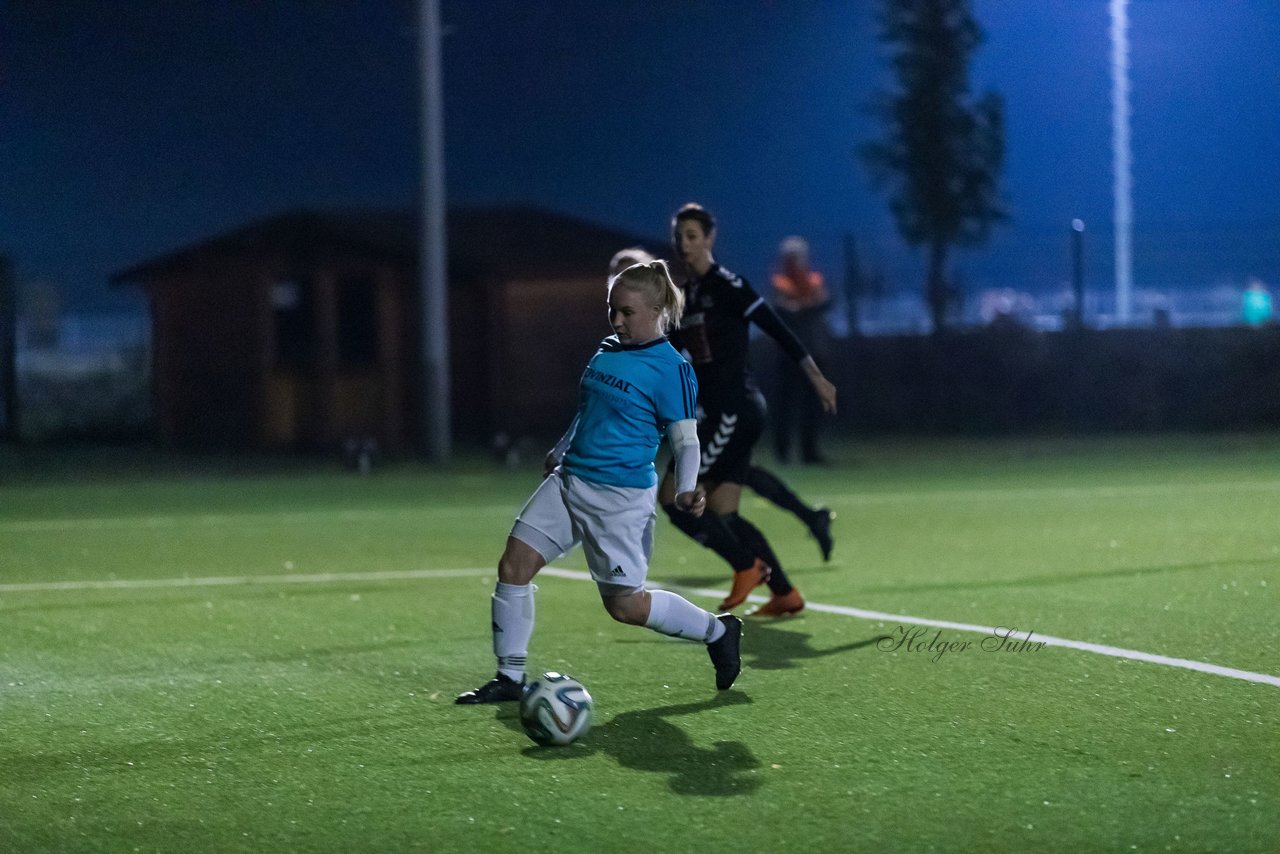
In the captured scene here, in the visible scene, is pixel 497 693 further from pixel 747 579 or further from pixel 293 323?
pixel 293 323

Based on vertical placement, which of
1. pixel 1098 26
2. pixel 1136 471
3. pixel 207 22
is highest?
pixel 207 22

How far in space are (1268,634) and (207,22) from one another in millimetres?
43432

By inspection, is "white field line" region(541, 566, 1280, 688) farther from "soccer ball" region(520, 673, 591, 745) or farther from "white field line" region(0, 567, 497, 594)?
"soccer ball" region(520, 673, 591, 745)

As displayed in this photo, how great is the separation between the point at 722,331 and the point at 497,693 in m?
2.66

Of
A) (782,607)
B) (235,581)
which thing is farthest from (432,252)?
(782,607)

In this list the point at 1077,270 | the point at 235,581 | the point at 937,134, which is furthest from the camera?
the point at 937,134

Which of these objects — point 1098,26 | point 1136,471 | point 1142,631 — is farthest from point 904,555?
point 1098,26

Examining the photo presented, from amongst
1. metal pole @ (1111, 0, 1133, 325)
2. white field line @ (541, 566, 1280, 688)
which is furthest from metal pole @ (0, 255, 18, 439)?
white field line @ (541, 566, 1280, 688)

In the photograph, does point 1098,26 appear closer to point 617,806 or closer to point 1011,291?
point 1011,291

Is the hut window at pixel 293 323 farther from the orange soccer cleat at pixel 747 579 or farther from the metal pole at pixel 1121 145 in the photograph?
the orange soccer cleat at pixel 747 579

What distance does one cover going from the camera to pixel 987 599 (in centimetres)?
910

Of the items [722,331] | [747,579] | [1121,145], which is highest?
[1121,145]

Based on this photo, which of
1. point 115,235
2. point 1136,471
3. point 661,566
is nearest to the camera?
point 661,566

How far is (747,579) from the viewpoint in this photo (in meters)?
8.68
